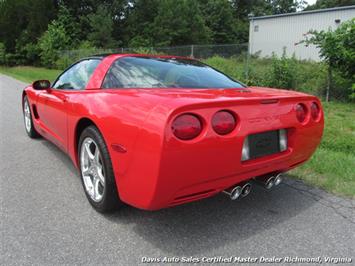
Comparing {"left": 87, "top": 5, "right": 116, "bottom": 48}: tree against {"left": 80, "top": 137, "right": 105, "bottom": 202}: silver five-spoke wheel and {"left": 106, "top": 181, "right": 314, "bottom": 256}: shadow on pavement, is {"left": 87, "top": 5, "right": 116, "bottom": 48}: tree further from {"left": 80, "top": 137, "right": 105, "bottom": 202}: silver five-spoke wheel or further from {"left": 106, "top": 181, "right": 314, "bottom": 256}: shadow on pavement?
{"left": 106, "top": 181, "right": 314, "bottom": 256}: shadow on pavement

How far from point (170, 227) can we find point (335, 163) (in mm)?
2379

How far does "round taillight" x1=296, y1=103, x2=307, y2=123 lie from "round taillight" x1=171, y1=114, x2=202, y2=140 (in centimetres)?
105

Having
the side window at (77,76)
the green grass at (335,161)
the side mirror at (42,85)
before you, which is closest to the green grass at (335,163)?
the green grass at (335,161)

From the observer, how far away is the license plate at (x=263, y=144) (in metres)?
2.53

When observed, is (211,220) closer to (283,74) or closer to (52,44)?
(283,74)

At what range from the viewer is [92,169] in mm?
3029

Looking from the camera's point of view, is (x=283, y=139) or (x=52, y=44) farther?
(x=52, y=44)

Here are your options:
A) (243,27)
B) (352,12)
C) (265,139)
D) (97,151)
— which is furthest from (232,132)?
(243,27)

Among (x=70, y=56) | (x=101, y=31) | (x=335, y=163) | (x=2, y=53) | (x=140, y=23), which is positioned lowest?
(x=335, y=163)

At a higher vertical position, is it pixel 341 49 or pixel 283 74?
pixel 341 49

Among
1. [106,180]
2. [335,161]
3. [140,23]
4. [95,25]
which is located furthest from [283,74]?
[140,23]

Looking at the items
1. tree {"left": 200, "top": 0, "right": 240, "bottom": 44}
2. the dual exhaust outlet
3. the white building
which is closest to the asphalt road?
the dual exhaust outlet

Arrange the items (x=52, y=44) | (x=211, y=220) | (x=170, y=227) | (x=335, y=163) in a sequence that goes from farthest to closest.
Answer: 1. (x=52, y=44)
2. (x=335, y=163)
3. (x=211, y=220)
4. (x=170, y=227)

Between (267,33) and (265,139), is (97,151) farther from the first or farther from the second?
(267,33)
